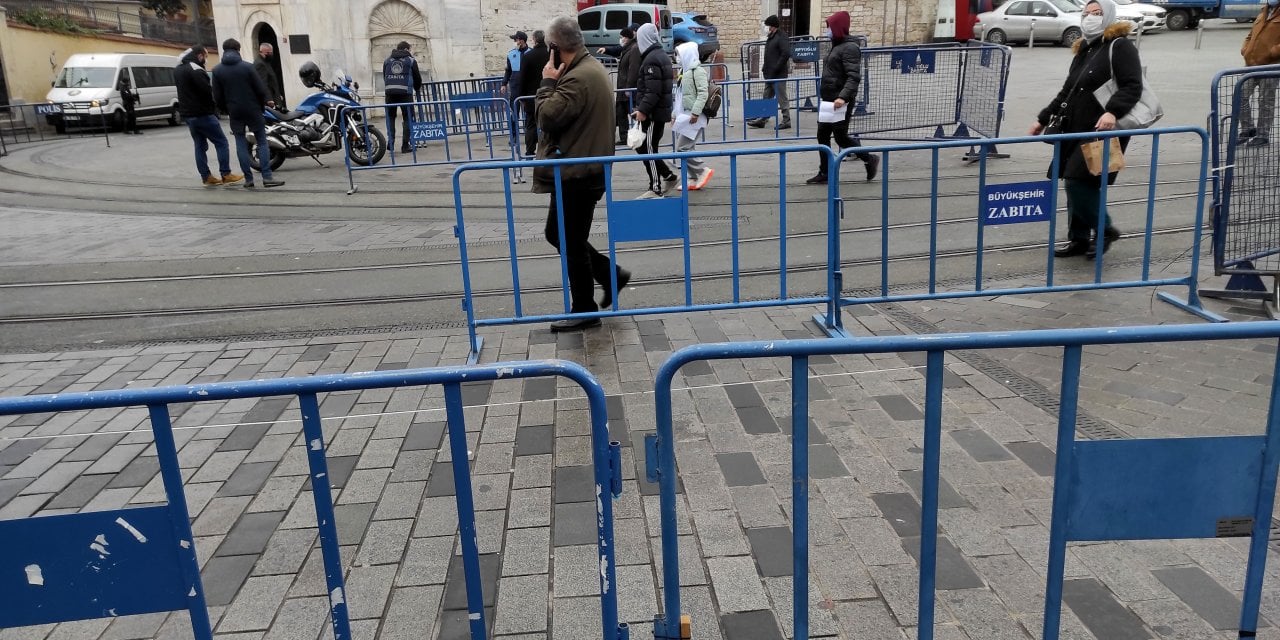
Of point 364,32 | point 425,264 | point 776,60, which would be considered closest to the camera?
point 425,264

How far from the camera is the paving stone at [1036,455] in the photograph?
13.1 ft

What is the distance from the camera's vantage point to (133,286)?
25.6 ft

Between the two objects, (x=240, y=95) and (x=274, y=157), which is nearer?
(x=240, y=95)

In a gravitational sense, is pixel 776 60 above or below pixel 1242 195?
above

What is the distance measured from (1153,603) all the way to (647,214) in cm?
362

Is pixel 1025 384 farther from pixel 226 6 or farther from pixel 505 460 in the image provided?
pixel 226 6

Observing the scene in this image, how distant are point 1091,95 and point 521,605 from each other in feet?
18.7

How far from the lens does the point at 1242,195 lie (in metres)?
5.92

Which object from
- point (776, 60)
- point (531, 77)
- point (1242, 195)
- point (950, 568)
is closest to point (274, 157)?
point (531, 77)

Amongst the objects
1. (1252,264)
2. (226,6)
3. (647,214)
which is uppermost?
(226,6)

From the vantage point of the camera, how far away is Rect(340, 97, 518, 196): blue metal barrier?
13414mm

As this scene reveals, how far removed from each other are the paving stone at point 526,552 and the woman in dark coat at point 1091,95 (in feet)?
15.2

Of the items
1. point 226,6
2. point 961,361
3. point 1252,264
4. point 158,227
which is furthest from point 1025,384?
point 226,6

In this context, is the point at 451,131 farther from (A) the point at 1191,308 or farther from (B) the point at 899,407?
(B) the point at 899,407
